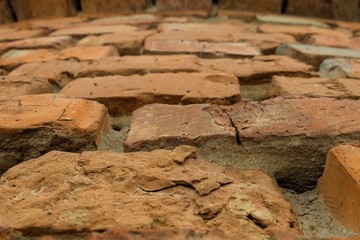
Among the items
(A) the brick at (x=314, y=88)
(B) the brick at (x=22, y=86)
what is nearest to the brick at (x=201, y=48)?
(A) the brick at (x=314, y=88)

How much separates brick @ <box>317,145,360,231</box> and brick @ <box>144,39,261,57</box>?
2.93 ft

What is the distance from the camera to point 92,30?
226cm

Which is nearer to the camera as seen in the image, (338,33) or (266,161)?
(266,161)

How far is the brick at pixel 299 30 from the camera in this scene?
7.17ft

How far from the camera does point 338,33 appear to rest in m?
2.28

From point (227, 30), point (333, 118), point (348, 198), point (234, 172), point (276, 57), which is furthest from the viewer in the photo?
point (227, 30)

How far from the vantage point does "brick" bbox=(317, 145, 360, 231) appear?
2.24 feet

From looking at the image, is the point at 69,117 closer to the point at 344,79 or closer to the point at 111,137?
the point at 111,137

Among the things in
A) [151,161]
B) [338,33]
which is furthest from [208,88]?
[338,33]

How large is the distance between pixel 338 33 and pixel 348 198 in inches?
70.8

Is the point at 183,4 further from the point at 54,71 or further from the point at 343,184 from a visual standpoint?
the point at 343,184

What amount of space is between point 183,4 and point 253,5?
514mm

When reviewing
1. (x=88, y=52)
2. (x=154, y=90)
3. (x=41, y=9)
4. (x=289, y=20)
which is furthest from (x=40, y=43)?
(x=289, y=20)

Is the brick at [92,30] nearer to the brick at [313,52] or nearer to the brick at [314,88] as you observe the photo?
the brick at [313,52]
